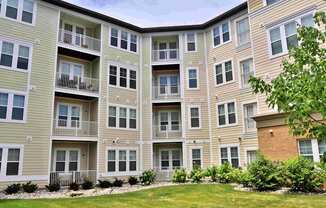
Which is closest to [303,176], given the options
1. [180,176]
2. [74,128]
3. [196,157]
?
[180,176]

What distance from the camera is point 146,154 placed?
25094 mm

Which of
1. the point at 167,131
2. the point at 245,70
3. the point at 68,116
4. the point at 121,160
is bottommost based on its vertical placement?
the point at 121,160

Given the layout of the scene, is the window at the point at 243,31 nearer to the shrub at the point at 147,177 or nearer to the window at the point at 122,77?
the window at the point at 122,77

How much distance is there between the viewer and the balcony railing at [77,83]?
22422 millimetres

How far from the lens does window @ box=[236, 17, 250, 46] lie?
75.1ft

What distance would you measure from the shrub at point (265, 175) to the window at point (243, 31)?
35.7ft

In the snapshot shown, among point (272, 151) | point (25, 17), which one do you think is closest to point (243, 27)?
point (272, 151)

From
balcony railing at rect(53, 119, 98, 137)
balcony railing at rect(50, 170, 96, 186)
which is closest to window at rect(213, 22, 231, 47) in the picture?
balcony railing at rect(53, 119, 98, 137)

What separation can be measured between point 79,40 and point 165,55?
788 cm

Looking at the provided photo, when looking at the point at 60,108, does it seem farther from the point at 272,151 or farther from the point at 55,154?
the point at 272,151

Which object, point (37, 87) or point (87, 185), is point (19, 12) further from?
point (87, 185)

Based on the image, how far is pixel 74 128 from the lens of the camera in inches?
893

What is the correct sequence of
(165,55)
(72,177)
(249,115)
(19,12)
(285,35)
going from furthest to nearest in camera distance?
(165,55), (249,115), (72,177), (19,12), (285,35)

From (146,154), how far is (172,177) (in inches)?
118
